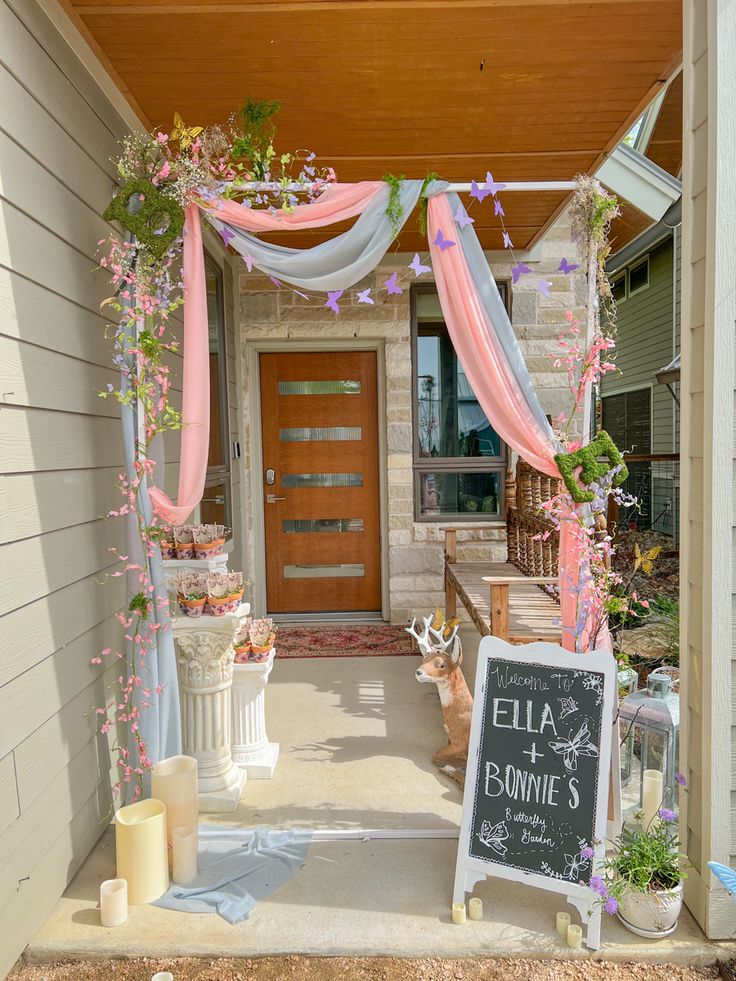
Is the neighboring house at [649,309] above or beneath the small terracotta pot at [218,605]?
above

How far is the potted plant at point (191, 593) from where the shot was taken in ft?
8.86

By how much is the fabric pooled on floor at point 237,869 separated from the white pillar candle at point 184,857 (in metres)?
0.02

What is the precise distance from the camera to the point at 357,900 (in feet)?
6.92

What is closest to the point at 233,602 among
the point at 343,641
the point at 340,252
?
the point at 340,252

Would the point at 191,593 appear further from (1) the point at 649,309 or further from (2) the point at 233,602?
(1) the point at 649,309

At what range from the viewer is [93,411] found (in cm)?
246

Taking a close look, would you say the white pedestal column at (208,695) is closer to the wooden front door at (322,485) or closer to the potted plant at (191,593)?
the potted plant at (191,593)

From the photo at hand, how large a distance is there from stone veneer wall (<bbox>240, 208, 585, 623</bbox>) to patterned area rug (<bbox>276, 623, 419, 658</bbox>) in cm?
24

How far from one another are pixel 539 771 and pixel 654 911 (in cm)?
46

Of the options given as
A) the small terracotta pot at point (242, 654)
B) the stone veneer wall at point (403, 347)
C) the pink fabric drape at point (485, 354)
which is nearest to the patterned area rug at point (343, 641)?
the stone veneer wall at point (403, 347)

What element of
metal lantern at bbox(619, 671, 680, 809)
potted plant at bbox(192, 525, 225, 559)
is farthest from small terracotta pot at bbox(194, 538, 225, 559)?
metal lantern at bbox(619, 671, 680, 809)

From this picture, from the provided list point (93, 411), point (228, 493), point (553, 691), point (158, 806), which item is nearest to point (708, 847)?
point (553, 691)

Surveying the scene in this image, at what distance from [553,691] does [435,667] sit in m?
0.88

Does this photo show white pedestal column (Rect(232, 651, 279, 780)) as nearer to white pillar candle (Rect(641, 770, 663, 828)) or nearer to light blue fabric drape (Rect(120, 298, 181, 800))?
light blue fabric drape (Rect(120, 298, 181, 800))
